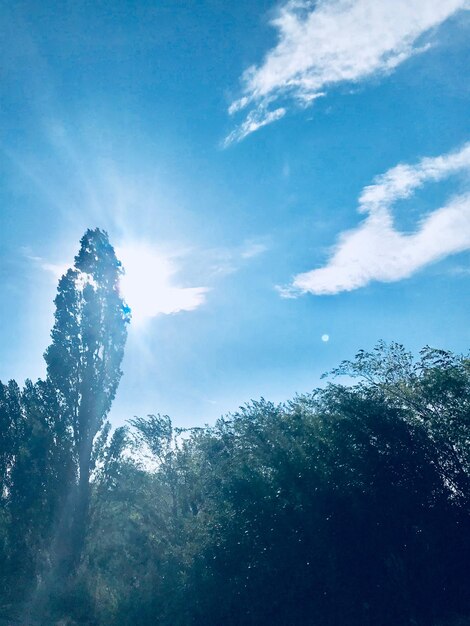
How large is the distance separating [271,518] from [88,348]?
40.0ft

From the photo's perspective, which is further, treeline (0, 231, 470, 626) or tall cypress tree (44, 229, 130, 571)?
tall cypress tree (44, 229, 130, 571)

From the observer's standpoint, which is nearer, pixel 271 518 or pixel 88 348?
pixel 271 518

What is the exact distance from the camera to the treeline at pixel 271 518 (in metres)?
10.2

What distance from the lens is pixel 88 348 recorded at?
62.0 ft

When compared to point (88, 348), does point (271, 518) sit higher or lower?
lower

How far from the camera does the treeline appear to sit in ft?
33.4

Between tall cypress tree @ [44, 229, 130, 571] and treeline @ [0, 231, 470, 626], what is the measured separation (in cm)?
10

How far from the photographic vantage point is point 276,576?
10266mm

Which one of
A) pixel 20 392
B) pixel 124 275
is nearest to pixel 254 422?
pixel 124 275

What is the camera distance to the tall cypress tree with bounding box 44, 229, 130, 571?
58.4 feet

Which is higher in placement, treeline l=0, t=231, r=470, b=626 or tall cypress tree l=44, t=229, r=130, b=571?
tall cypress tree l=44, t=229, r=130, b=571

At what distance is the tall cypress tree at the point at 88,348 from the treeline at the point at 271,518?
0.33 ft

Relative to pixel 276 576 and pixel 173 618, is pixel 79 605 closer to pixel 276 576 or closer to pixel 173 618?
pixel 173 618

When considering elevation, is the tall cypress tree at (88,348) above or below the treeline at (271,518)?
above
